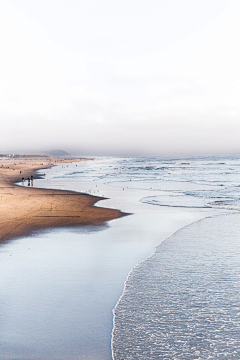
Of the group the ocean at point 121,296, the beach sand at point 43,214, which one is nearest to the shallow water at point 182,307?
the ocean at point 121,296

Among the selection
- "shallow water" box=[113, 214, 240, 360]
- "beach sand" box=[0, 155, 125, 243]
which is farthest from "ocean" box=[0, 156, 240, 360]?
"beach sand" box=[0, 155, 125, 243]

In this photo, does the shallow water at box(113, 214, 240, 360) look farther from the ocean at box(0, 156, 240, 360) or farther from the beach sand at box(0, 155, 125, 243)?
the beach sand at box(0, 155, 125, 243)

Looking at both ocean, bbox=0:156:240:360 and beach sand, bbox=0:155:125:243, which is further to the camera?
beach sand, bbox=0:155:125:243

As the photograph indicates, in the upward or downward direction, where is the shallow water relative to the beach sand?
downward

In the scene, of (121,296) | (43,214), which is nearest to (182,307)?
(121,296)

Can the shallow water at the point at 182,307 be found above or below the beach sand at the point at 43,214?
below

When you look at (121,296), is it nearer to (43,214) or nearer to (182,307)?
(182,307)

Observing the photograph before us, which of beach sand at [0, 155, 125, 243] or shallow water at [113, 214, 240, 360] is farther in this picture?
beach sand at [0, 155, 125, 243]

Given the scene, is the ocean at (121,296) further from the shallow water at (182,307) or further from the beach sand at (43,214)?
the beach sand at (43,214)

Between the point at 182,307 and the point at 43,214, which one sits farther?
the point at 43,214

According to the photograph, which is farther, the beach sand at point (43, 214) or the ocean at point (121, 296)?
the beach sand at point (43, 214)

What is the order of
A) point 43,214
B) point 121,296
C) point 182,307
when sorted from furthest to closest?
point 43,214 < point 121,296 < point 182,307

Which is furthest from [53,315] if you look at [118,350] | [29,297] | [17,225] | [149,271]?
[17,225]

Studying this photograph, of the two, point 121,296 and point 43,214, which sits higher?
point 43,214
